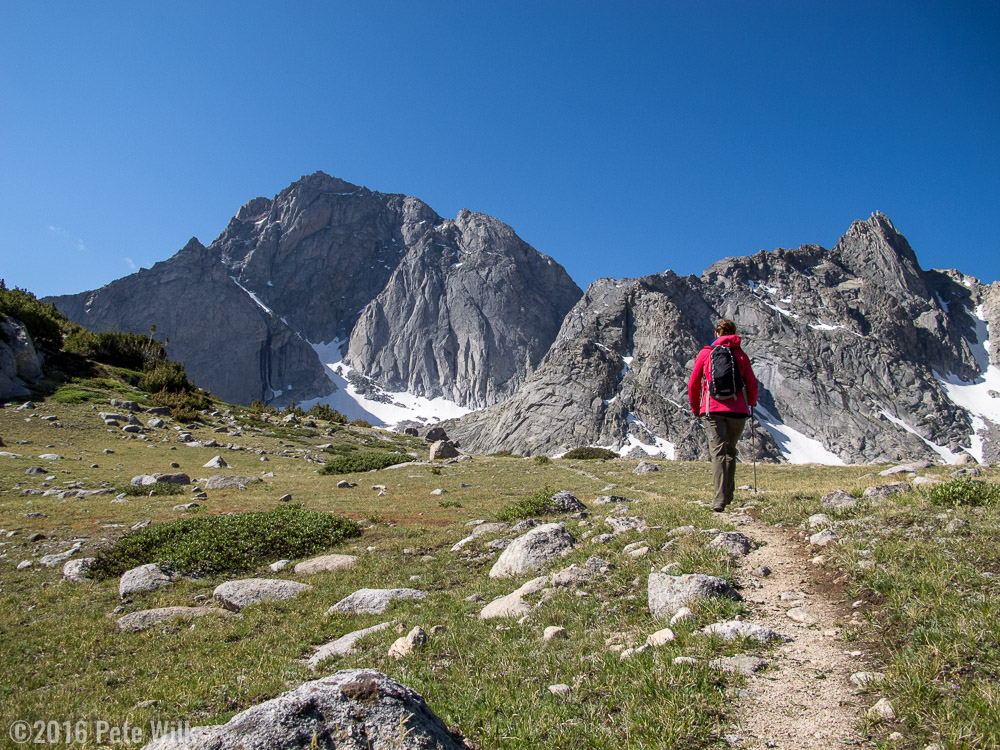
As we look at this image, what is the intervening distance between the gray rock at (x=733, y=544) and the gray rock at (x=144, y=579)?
11.2 meters

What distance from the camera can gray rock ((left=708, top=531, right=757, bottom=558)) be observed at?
25.7 ft

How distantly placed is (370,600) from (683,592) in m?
5.54

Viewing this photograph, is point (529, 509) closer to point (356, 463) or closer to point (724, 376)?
point (724, 376)

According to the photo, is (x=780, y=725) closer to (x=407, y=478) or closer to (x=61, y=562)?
(x=61, y=562)

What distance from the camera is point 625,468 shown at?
31062 millimetres

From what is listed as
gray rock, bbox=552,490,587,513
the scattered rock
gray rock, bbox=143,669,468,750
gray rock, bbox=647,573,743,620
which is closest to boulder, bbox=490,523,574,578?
the scattered rock

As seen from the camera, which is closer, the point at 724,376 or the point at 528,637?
the point at 528,637

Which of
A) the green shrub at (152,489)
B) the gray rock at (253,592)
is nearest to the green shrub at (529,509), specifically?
the gray rock at (253,592)

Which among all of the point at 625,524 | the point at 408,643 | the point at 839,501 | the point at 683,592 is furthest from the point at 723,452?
the point at 408,643

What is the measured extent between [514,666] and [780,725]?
8.85ft

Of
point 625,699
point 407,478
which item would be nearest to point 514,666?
point 625,699

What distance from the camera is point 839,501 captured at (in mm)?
10203

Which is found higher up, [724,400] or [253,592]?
[724,400]

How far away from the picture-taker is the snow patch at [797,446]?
589 feet
